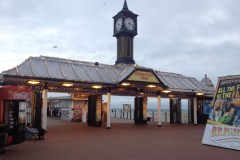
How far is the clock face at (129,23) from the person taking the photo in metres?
28.9

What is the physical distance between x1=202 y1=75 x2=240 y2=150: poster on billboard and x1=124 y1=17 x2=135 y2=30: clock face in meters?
16.1

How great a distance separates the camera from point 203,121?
92.3 ft

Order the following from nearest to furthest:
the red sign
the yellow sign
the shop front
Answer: the shop front < the red sign < the yellow sign

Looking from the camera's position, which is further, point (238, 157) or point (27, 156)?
point (238, 157)

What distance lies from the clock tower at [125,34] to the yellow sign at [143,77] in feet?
23.8

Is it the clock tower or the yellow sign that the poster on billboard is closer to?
the yellow sign

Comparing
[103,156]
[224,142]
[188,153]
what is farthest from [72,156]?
[224,142]

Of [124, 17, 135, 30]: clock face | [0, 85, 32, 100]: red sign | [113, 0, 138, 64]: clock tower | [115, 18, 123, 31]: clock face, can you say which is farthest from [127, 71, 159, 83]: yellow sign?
[0, 85, 32, 100]: red sign

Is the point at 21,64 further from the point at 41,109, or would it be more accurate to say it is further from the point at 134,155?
the point at 134,155

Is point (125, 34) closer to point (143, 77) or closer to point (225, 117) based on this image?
point (143, 77)

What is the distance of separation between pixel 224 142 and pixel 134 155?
5317mm

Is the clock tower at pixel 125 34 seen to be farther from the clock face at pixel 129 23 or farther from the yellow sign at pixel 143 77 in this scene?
the yellow sign at pixel 143 77

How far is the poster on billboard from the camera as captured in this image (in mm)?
12711

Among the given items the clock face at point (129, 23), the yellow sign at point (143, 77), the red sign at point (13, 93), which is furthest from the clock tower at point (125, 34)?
the red sign at point (13, 93)
